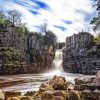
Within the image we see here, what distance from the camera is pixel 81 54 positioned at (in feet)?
250

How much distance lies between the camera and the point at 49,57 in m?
85.2

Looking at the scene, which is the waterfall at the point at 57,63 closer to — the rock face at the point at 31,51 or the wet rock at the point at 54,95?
the rock face at the point at 31,51

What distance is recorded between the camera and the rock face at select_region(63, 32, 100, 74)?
236 ft

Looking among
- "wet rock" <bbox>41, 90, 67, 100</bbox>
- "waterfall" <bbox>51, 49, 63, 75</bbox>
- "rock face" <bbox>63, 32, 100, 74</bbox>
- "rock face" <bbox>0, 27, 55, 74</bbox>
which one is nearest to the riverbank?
"wet rock" <bbox>41, 90, 67, 100</bbox>

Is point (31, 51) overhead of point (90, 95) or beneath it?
overhead

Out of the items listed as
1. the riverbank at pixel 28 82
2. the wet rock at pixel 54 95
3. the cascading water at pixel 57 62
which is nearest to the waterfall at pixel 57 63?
the cascading water at pixel 57 62

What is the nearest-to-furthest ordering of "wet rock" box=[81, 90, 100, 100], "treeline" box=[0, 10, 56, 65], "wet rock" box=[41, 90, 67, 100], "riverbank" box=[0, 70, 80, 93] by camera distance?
"wet rock" box=[41, 90, 67, 100] < "wet rock" box=[81, 90, 100, 100] < "riverbank" box=[0, 70, 80, 93] < "treeline" box=[0, 10, 56, 65]

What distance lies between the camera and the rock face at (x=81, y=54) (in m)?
71.9

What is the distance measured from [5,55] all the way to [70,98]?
184 feet

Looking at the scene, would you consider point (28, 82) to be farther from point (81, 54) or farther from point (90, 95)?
point (81, 54)

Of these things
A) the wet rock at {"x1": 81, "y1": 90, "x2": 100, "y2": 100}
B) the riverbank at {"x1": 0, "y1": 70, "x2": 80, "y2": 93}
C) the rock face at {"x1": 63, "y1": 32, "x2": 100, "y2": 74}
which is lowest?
the riverbank at {"x1": 0, "y1": 70, "x2": 80, "y2": 93}

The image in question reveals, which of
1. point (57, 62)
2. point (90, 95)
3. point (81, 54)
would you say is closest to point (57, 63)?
point (57, 62)

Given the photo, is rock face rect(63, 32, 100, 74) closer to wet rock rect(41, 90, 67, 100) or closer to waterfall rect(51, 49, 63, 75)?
waterfall rect(51, 49, 63, 75)

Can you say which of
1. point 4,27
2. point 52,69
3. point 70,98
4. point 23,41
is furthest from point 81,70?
point 70,98
